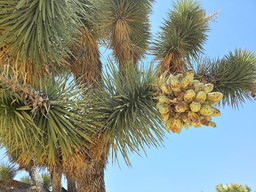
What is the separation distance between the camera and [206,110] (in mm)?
1967

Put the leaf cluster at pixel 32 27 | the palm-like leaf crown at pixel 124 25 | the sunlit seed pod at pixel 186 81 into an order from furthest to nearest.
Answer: the palm-like leaf crown at pixel 124 25
the leaf cluster at pixel 32 27
the sunlit seed pod at pixel 186 81

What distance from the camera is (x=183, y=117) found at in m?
2.10

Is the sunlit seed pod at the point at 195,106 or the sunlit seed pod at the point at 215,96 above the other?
the sunlit seed pod at the point at 215,96

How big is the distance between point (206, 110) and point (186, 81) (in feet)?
0.88

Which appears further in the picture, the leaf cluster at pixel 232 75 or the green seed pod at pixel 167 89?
the leaf cluster at pixel 232 75

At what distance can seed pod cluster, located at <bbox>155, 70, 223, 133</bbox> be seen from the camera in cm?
199

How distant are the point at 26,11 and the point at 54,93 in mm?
941

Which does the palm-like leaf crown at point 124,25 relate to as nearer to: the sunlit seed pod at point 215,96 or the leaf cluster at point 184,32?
the leaf cluster at point 184,32

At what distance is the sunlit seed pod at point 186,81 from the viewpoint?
6.79ft

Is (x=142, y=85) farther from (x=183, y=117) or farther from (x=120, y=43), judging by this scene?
(x=120, y=43)

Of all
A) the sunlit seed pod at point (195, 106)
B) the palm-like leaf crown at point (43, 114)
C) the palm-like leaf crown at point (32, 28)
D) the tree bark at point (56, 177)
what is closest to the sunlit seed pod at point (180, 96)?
the sunlit seed pod at point (195, 106)

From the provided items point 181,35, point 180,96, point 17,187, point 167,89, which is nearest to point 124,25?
point 181,35

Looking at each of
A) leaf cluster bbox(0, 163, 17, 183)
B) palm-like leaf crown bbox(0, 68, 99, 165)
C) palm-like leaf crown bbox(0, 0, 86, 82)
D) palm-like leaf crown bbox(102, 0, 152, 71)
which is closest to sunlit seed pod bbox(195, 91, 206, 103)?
palm-like leaf crown bbox(0, 68, 99, 165)

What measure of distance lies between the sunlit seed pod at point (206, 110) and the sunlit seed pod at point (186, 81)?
0.21 meters
